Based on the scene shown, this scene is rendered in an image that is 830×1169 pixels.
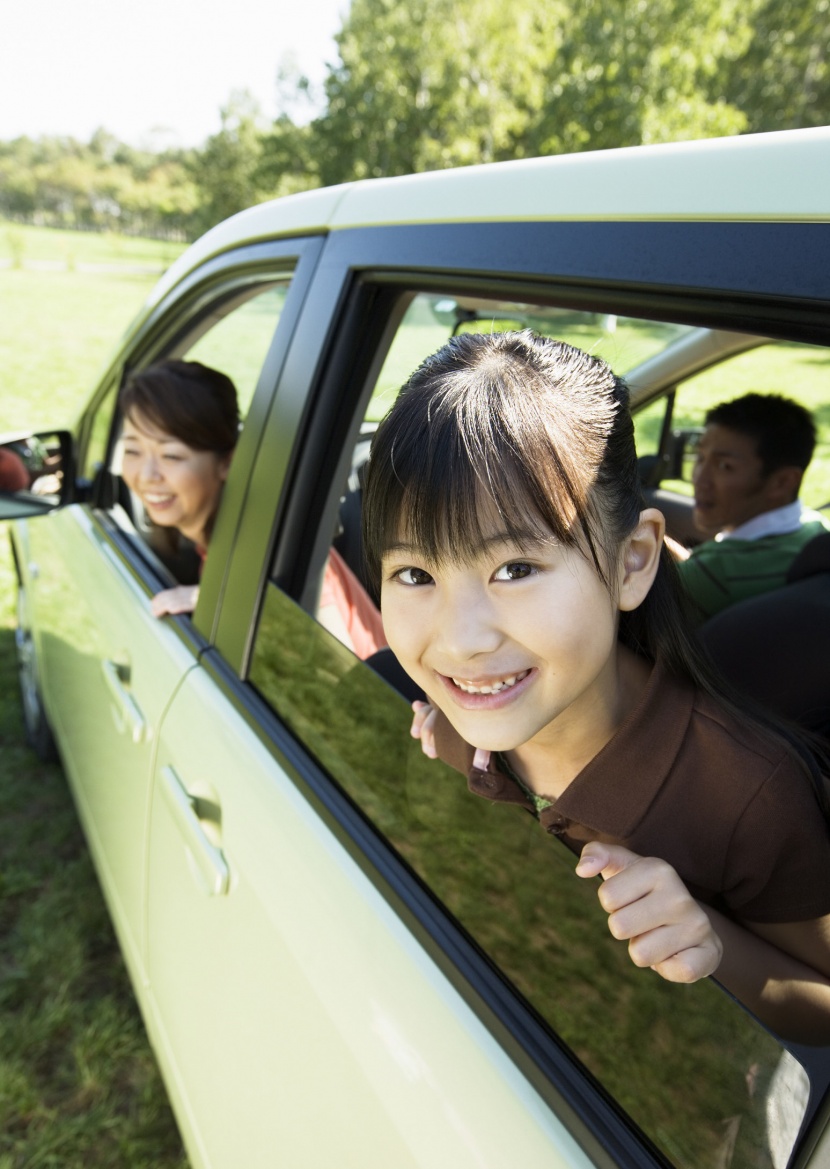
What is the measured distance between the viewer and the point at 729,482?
8.55 ft

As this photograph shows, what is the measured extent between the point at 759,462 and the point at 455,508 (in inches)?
76.6

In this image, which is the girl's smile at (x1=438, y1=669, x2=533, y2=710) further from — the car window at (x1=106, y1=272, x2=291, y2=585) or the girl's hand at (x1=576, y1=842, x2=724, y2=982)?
the car window at (x1=106, y1=272, x2=291, y2=585)

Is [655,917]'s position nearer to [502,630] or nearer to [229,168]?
[502,630]

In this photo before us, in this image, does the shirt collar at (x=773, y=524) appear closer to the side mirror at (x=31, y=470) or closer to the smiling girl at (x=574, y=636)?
the smiling girl at (x=574, y=636)

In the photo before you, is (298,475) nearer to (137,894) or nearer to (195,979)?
(195,979)

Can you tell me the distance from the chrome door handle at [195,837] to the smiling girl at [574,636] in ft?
1.67

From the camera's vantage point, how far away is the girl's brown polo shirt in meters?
0.90

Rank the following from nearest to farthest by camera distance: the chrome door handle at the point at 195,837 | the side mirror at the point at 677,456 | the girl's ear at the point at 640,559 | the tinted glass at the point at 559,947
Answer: the tinted glass at the point at 559,947 < the girl's ear at the point at 640,559 < the chrome door handle at the point at 195,837 < the side mirror at the point at 677,456

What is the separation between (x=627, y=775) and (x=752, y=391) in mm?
2147

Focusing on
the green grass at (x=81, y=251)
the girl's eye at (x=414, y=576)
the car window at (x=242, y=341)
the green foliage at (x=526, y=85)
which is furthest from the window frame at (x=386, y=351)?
the green grass at (x=81, y=251)

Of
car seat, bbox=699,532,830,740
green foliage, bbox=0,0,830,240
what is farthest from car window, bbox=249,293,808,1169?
green foliage, bbox=0,0,830,240

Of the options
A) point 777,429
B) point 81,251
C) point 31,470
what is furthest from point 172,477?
point 81,251

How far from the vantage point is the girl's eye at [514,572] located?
0.89 m

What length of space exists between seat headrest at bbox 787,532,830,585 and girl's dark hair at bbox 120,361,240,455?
1.32 metres
